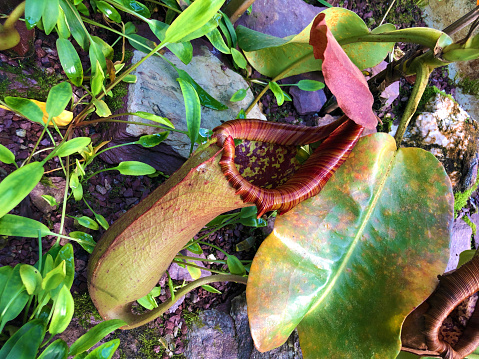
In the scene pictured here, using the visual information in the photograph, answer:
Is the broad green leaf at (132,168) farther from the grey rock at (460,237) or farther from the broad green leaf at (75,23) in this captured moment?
the grey rock at (460,237)

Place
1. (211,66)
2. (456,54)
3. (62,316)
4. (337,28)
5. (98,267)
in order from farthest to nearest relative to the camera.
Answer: (211,66), (337,28), (98,267), (456,54), (62,316)

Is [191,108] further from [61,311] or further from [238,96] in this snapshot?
[61,311]

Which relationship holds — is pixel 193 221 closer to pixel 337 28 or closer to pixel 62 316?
pixel 62 316

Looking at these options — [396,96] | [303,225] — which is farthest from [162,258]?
[396,96]

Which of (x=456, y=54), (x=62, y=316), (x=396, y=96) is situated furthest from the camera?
(x=396, y=96)

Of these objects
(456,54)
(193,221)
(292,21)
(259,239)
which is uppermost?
(456,54)

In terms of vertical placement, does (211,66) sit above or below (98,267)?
above

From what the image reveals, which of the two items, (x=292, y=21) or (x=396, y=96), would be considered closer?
(x=292, y=21)
